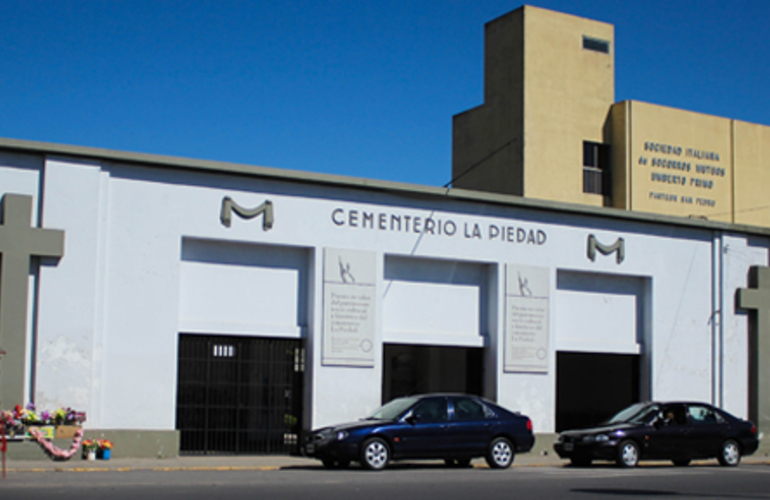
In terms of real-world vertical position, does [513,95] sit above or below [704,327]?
above

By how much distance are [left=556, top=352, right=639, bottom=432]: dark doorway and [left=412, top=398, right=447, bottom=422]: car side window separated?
8650mm

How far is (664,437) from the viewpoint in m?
19.6

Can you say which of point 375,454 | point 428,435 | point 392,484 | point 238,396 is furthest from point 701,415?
point 238,396

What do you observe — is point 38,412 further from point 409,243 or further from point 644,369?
point 644,369

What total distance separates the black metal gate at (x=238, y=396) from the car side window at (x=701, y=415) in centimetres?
857

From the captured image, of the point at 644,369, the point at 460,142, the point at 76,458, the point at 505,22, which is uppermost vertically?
the point at 505,22

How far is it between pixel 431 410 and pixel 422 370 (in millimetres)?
9655

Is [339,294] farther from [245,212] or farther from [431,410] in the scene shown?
[431,410]

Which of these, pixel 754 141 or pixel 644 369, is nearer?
pixel 644 369

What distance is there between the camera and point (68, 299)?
1797cm

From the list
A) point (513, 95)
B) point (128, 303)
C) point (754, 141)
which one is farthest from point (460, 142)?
point (128, 303)

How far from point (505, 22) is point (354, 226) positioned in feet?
43.9

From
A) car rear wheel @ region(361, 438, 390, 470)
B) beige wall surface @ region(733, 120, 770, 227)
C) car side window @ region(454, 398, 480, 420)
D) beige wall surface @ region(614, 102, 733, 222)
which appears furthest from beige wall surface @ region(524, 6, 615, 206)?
car rear wheel @ region(361, 438, 390, 470)

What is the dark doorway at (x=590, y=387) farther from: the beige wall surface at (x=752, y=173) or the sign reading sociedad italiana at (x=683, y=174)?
the beige wall surface at (x=752, y=173)
